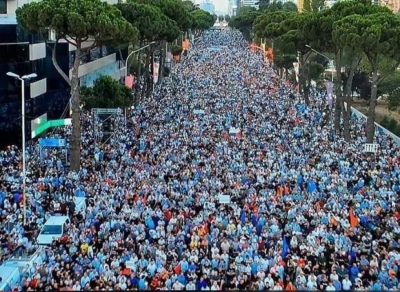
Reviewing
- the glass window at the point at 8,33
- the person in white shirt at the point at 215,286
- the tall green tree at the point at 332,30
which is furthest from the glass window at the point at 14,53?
the person in white shirt at the point at 215,286

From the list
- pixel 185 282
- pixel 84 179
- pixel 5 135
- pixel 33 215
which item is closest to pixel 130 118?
pixel 5 135

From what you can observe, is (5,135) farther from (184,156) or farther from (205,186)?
(205,186)

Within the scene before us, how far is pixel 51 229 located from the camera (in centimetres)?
2109

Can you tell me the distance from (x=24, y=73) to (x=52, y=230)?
59.0ft

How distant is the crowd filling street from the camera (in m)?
17.5

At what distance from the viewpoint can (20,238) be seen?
66.1 ft

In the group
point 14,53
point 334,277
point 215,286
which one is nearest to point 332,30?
point 14,53

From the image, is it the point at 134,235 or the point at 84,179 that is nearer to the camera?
the point at 134,235

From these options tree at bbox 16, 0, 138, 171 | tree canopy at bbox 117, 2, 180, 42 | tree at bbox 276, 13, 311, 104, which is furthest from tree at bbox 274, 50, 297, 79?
tree at bbox 16, 0, 138, 171

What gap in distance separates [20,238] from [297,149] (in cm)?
1751

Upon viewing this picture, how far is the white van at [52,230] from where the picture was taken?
20.6 meters

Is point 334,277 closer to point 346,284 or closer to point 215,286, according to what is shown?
point 346,284

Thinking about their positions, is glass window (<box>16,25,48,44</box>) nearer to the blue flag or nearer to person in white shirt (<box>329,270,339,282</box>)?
the blue flag

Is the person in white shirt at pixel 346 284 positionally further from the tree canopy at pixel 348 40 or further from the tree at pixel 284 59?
the tree at pixel 284 59
